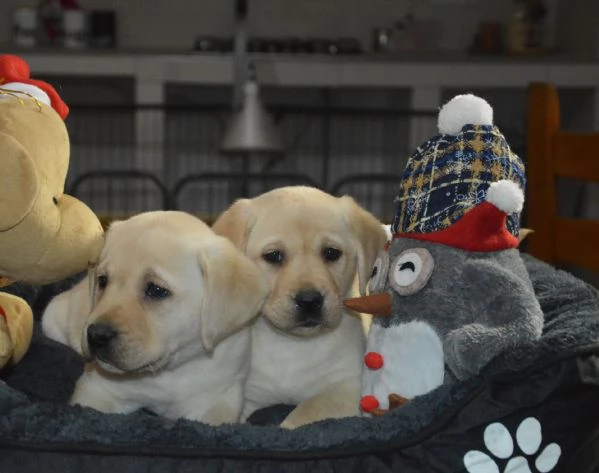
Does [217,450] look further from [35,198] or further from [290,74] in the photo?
[290,74]

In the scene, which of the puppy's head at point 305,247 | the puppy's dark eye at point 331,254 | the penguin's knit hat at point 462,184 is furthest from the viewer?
the puppy's dark eye at point 331,254

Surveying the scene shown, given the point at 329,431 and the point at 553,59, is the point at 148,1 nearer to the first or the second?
the point at 553,59

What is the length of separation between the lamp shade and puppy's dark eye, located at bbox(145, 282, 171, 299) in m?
2.17

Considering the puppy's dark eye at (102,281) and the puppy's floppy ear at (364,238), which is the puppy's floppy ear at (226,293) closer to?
the puppy's dark eye at (102,281)

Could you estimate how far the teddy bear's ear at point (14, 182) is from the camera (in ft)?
3.84

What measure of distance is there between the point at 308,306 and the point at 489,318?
352mm

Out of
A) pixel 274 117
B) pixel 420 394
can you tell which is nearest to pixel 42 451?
pixel 420 394

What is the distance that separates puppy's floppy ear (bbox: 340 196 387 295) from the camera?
5.35 ft

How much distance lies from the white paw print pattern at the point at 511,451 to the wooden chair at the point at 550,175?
1155 mm

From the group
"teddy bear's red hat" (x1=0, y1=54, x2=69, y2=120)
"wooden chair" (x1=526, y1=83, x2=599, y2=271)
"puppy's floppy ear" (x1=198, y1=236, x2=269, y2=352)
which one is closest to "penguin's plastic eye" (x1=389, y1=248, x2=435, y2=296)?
"puppy's floppy ear" (x1=198, y1=236, x2=269, y2=352)

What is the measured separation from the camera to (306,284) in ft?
4.87

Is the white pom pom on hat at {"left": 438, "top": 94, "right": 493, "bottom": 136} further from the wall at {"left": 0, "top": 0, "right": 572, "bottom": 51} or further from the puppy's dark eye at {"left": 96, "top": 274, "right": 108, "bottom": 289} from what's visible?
the wall at {"left": 0, "top": 0, "right": 572, "bottom": 51}

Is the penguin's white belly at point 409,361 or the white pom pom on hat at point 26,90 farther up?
the white pom pom on hat at point 26,90

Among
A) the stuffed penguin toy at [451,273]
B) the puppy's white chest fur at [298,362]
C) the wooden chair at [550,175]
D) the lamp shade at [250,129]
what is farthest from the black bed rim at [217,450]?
the lamp shade at [250,129]
